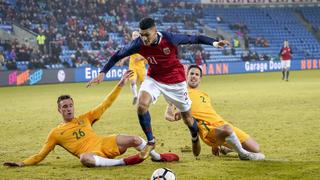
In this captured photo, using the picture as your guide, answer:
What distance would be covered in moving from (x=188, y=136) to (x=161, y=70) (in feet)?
9.43

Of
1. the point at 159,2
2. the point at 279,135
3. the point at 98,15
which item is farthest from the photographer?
the point at 159,2

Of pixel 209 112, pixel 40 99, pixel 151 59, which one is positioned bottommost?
pixel 40 99

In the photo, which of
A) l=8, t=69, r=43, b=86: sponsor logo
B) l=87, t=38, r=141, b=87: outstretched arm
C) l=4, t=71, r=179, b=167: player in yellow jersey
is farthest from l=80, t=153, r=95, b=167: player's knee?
l=8, t=69, r=43, b=86: sponsor logo

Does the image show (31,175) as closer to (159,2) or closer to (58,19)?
(58,19)

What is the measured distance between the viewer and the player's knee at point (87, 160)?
7.23m

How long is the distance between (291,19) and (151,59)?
44.5m

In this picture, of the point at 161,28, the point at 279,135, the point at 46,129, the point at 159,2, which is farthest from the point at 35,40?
the point at 279,135

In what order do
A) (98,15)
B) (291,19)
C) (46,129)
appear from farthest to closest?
1. (291,19)
2. (98,15)
3. (46,129)

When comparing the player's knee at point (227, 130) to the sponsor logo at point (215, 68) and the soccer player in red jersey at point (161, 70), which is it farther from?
the sponsor logo at point (215, 68)

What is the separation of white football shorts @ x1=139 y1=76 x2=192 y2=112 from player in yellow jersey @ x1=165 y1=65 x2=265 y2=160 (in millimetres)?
249

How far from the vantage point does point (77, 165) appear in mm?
7633

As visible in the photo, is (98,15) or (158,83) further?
(98,15)

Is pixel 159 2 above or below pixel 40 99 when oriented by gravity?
above

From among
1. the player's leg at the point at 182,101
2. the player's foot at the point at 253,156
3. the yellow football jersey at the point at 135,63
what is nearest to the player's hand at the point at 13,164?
the player's leg at the point at 182,101
